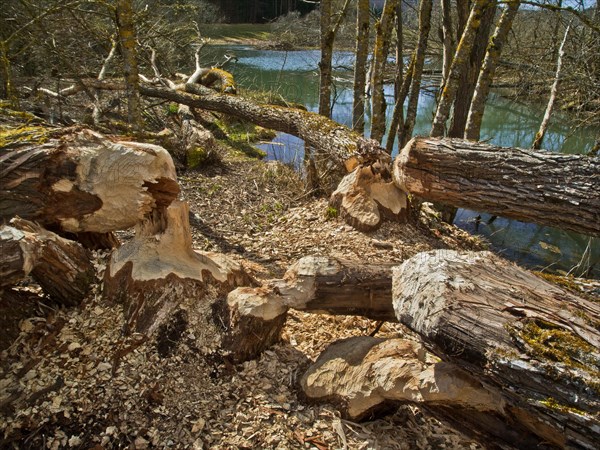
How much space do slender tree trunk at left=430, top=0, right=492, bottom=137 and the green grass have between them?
16.8m

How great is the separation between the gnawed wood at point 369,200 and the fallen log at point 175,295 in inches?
68.1

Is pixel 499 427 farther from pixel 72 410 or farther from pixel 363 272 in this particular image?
pixel 72 410

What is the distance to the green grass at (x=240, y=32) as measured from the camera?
20.4 meters

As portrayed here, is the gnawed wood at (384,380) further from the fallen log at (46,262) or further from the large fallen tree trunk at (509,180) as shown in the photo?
the large fallen tree trunk at (509,180)

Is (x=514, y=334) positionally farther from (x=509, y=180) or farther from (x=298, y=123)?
(x=298, y=123)

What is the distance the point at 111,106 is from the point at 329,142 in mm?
3849

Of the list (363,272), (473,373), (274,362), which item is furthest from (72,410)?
(473,373)

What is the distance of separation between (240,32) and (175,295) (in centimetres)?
2184

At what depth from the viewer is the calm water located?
614 cm

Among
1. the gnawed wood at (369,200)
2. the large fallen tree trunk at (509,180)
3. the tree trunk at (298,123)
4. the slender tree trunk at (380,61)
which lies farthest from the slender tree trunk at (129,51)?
the large fallen tree trunk at (509,180)

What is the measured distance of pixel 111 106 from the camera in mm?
6750

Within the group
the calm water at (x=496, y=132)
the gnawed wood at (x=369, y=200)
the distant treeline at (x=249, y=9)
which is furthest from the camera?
the distant treeline at (x=249, y=9)

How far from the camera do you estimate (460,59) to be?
13.8ft

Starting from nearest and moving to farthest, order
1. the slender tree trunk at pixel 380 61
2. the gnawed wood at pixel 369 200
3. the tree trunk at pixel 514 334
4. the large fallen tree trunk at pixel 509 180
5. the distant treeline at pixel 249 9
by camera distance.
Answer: the tree trunk at pixel 514 334 → the large fallen tree trunk at pixel 509 180 → the gnawed wood at pixel 369 200 → the slender tree trunk at pixel 380 61 → the distant treeline at pixel 249 9
